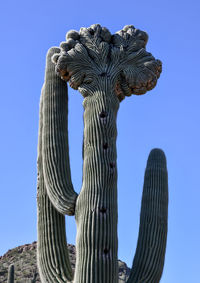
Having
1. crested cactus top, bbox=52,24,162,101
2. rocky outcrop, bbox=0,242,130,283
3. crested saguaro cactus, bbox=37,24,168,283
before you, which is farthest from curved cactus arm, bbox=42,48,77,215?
rocky outcrop, bbox=0,242,130,283

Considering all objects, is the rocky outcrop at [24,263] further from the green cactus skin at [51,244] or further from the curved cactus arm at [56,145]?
the curved cactus arm at [56,145]

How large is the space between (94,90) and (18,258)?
50.6 feet

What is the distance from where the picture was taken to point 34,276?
20.5 meters

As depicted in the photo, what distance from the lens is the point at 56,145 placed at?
321 inches

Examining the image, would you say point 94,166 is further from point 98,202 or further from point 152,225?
point 152,225

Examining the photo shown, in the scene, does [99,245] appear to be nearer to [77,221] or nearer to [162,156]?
[77,221]

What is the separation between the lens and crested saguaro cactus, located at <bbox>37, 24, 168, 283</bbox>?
7508 mm

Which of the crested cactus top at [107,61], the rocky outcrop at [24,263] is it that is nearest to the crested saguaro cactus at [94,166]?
the crested cactus top at [107,61]

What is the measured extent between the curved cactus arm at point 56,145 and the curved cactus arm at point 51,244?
0.24 m

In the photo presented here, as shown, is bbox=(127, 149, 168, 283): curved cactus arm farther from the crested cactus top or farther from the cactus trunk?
the crested cactus top

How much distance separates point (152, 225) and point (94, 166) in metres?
1.18

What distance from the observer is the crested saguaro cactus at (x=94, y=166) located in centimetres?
751

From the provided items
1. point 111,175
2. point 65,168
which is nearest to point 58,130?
point 65,168

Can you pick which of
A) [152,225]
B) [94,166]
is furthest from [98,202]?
[152,225]
